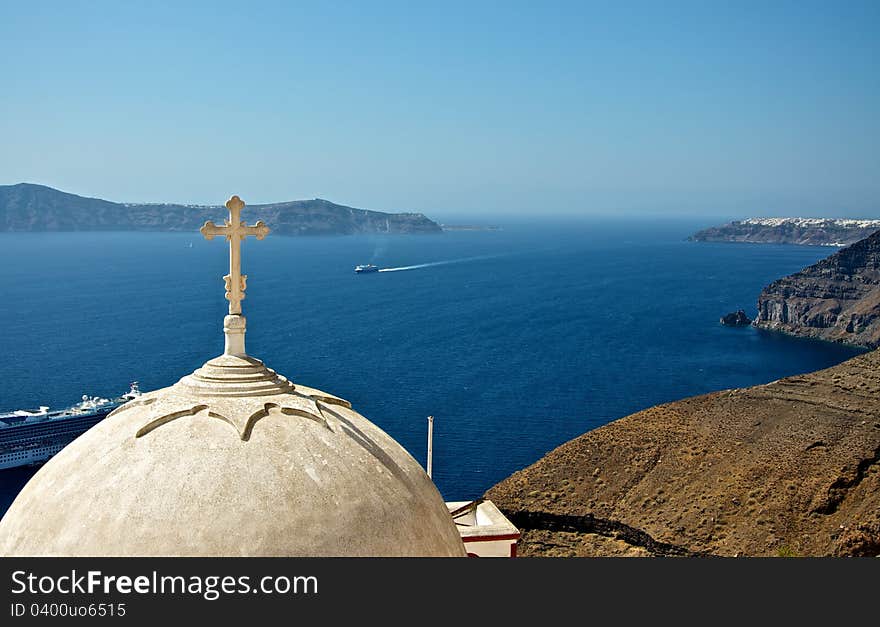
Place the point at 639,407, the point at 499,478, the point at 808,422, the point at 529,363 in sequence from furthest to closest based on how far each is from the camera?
the point at 529,363 → the point at 639,407 → the point at 499,478 → the point at 808,422

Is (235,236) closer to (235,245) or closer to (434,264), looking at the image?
(235,245)

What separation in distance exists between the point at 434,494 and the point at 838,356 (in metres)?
89.4

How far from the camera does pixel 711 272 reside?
14700 cm

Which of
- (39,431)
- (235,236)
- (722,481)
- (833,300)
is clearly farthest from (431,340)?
(235,236)

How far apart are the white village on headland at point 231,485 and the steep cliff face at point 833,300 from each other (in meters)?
98.6

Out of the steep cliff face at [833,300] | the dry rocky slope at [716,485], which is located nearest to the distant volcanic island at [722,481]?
the dry rocky slope at [716,485]

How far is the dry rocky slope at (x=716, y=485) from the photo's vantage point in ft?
88.1

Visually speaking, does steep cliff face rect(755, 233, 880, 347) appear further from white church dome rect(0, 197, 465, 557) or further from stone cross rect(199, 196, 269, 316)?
white church dome rect(0, 197, 465, 557)

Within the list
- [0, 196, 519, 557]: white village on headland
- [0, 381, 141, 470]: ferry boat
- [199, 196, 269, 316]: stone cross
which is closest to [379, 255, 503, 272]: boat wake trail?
[0, 381, 141, 470]: ferry boat

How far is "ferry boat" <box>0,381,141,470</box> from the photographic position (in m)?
43.6

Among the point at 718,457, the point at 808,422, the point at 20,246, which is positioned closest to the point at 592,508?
the point at 718,457

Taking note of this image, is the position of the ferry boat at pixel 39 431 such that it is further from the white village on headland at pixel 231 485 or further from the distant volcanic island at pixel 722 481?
the white village on headland at pixel 231 485

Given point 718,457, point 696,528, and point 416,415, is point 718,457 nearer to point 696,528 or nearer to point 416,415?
point 696,528

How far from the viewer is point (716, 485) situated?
102 ft
